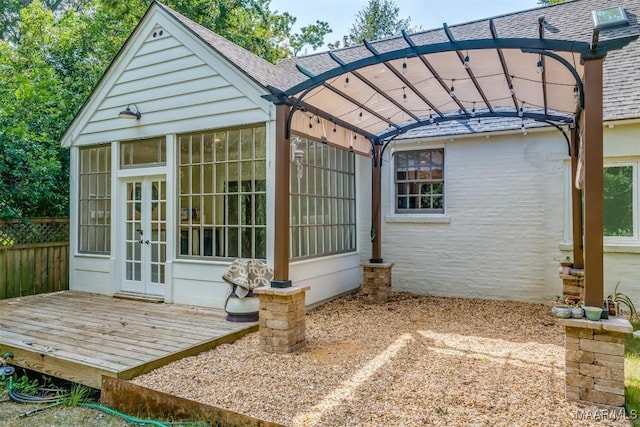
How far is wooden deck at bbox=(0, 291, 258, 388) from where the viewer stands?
12.8 feet

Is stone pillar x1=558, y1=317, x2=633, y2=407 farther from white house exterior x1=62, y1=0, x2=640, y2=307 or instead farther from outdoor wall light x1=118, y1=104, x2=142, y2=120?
outdoor wall light x1=118, y1=104, x2=142, y2=120

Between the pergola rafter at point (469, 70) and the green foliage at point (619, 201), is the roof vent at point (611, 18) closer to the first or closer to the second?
the pergola rafter at point (469, 70)

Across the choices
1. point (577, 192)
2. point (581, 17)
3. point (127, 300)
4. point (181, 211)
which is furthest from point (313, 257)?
point (581, 17)

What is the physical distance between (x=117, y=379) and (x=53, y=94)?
25.8 feet

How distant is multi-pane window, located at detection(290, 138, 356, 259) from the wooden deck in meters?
1.74

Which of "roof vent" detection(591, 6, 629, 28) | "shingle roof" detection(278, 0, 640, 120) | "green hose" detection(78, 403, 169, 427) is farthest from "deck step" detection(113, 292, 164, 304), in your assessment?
"roof vent" detection(591, 6, 629, 28)

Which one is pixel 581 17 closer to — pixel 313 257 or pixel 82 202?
pixel 313 257

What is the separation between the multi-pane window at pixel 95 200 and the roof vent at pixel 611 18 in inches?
287

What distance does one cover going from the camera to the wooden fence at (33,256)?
278 inches

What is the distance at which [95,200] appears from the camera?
7527 millimetres

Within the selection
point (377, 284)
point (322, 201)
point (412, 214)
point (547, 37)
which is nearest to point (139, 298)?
point (322, 201)

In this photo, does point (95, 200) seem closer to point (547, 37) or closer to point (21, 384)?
point (21, 384)

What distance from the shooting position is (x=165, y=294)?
6469 mm

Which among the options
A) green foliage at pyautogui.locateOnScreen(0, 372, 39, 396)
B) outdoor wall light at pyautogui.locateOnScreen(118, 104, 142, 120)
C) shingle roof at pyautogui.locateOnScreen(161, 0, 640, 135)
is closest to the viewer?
green foliage at pyautogui.locateOnScreen(0, 372, 39, 396)
